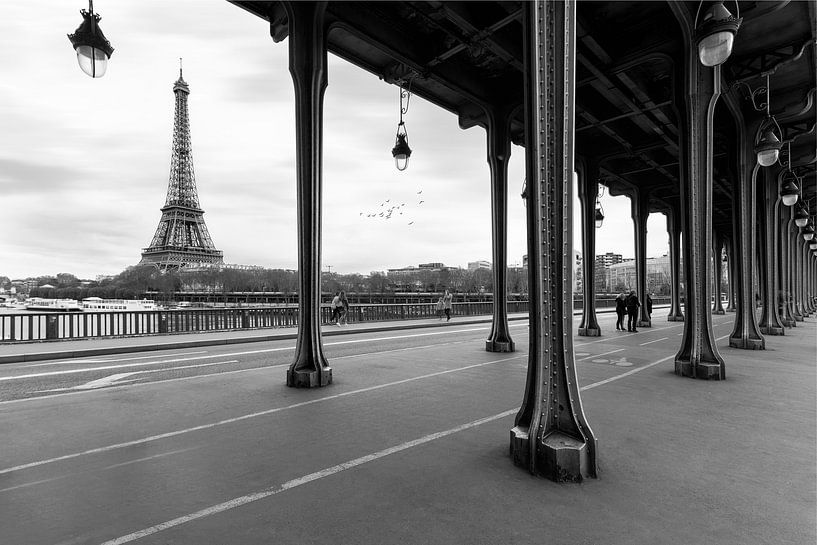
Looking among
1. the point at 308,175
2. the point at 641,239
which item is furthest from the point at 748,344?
the point at 308,175

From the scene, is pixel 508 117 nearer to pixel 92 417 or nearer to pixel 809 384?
pixel 809 384

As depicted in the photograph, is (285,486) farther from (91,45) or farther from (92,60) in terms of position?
(91,45)

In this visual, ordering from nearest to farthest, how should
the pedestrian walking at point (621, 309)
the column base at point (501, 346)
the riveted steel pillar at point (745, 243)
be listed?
the column base at point (501, 346), the riveted steel pillar at point (745, 243), the pedestrian walking at point (621, 309)

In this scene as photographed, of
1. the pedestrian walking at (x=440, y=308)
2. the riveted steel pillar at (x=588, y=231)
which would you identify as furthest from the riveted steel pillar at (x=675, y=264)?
the pedestrian walking at (x=440, y=308)

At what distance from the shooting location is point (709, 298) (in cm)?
909

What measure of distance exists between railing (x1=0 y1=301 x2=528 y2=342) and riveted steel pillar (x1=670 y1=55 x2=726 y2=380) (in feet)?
53.0

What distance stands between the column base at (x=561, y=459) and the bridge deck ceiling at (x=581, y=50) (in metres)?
7.41

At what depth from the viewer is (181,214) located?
302 ft

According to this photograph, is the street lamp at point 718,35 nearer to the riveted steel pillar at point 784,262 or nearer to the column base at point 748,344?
the column base at point 748,344

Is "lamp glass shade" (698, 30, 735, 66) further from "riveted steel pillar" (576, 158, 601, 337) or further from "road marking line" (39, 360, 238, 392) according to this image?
"road marking line" (39, 360, 238, 392)

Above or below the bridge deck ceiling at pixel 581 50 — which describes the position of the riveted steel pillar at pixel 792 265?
below

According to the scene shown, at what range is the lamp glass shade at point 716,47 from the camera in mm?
6609

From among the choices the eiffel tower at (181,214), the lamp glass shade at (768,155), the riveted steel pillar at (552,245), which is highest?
the eiffel tower at (181,214)

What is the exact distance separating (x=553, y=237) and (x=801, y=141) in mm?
20658
